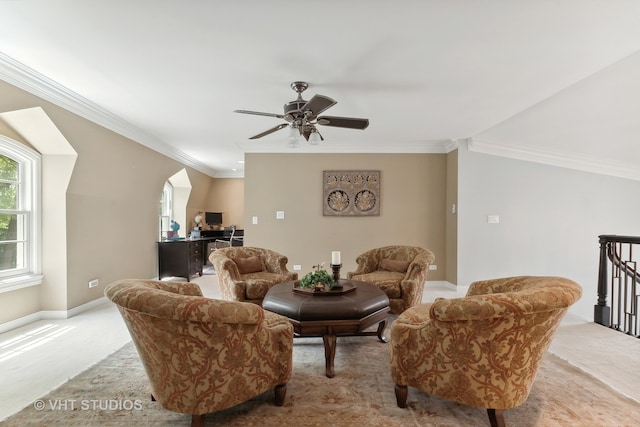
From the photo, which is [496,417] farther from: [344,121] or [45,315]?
[45,315]

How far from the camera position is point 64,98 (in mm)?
3400

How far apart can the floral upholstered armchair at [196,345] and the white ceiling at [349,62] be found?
177 centimetres

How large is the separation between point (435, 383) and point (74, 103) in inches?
174

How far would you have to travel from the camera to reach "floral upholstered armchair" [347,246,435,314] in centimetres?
348

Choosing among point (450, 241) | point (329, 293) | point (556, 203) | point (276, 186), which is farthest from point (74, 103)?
point (556, 203)

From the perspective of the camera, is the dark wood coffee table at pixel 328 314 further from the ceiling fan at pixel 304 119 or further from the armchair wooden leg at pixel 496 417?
the ceiling fan at pixel 304 119

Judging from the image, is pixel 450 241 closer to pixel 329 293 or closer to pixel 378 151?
pixel 378 151

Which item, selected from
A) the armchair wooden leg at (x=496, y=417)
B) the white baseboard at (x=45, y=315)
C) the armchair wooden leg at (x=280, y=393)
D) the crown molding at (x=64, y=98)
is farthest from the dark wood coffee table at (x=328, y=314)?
the crown molding at (x=64, y=98)

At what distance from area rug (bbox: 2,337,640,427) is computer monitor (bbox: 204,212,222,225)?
6169 mm

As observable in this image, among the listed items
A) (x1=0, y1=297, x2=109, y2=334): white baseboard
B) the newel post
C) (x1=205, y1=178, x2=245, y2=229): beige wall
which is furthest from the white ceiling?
(x1=205, y1=178, x2=245, y2=229): beige wall

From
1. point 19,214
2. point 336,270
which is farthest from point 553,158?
point 19,214

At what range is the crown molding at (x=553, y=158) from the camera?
16.6 ft

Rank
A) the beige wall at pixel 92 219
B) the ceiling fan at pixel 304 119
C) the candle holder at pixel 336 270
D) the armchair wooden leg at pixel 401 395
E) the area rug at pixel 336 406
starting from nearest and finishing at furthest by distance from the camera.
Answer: the area rug at pixel 336 406 → the armchair wooden leg at pixel 401 395 → the ceiling fan at pixel 304 119 → the candle holder at pixel 336 270 → the beige wall at pixel 92 219

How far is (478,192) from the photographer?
510 centimetres
